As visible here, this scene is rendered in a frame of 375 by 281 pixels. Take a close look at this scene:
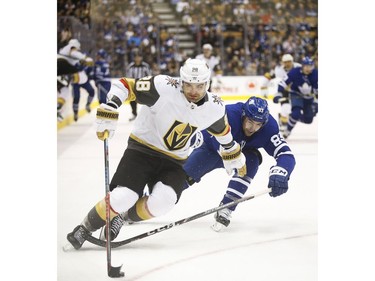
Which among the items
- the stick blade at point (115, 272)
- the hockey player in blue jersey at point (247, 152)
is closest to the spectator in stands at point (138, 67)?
the hockey player in blue jersey at point (247, 152)

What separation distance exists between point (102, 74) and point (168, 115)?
2213mm

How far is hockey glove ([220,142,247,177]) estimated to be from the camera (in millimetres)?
2789

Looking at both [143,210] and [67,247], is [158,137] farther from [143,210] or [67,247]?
[67,247]

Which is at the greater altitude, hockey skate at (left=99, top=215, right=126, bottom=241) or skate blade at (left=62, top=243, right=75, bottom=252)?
hockey skate at (left=99, top=215, right=126, bottom=241)

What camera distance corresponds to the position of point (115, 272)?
2416mm

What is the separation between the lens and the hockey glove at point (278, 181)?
112 inches

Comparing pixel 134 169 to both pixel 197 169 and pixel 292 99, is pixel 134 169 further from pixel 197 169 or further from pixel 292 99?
pixel 292 99

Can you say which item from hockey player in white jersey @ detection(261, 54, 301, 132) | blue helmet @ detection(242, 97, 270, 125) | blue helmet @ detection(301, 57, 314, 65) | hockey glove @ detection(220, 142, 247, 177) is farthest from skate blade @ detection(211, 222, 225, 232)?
blue helmet @ detection(301, 57, 314, 65)

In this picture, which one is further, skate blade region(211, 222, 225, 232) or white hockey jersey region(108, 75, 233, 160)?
skate blade region(211, 222, 225, 232)

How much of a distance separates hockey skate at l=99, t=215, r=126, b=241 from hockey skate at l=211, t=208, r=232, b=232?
435 millimetres

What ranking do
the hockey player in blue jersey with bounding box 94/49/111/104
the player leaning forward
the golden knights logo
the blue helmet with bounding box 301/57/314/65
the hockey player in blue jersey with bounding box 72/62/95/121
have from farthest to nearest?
the blue helmet with bounding box 301/57/314/65
the hockey player in blue jersey with bounding box 72/62/95/121
the hockey player in blue jersey with bounding box 94/49/111/104
the golden knights logo
the player leaning forward

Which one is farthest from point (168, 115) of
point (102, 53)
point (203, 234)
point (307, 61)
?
point (307, 61)

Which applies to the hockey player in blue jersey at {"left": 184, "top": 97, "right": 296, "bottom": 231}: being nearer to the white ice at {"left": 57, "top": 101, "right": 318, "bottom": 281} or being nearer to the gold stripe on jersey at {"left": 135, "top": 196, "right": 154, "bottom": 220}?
the white ice at {"left": 57, "top": 101, "right": 318, "bottom": 281}
